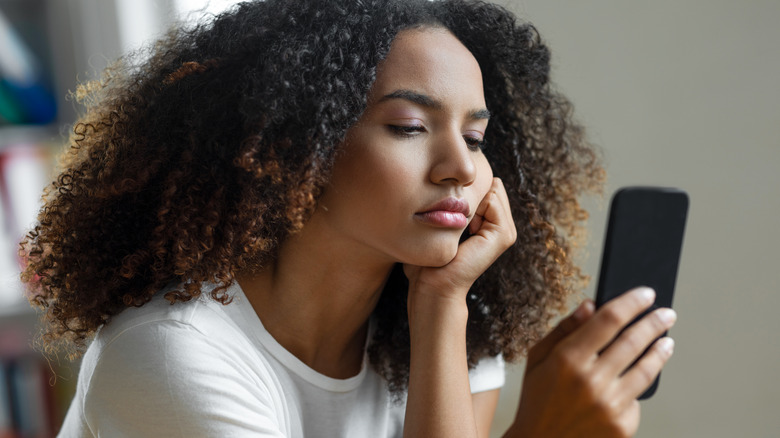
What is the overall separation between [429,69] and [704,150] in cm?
93

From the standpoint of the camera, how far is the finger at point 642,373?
2.54 ft

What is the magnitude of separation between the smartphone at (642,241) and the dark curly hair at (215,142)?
369mm

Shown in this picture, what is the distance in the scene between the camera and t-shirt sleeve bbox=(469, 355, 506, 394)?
128cm

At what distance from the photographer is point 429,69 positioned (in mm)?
989

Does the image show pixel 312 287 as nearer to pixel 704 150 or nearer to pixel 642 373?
pixel 642 373

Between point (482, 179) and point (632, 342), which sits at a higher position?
point (482, 179)

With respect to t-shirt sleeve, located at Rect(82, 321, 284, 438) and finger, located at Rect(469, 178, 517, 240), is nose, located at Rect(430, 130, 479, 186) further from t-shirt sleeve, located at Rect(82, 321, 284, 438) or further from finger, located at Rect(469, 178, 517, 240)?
t-shirt sleeve, located at Rect(82, 321, 284, 438)

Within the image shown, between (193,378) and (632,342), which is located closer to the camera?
(632,342)

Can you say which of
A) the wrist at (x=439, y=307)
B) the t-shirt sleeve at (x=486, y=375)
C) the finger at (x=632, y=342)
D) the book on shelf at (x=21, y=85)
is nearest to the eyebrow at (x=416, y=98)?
the wrist at (x=439, y=307)

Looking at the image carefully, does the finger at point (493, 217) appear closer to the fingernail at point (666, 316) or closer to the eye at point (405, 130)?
the eye at point (405, 130)

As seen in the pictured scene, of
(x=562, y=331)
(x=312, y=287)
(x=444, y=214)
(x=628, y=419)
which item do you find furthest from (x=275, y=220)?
(x=628, y=419)

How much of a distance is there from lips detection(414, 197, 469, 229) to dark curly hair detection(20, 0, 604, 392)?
14cm

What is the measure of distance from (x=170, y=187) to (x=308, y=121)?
0.69 feet

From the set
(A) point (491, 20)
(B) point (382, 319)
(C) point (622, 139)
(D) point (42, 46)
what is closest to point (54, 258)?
(B) point (382, 319)
